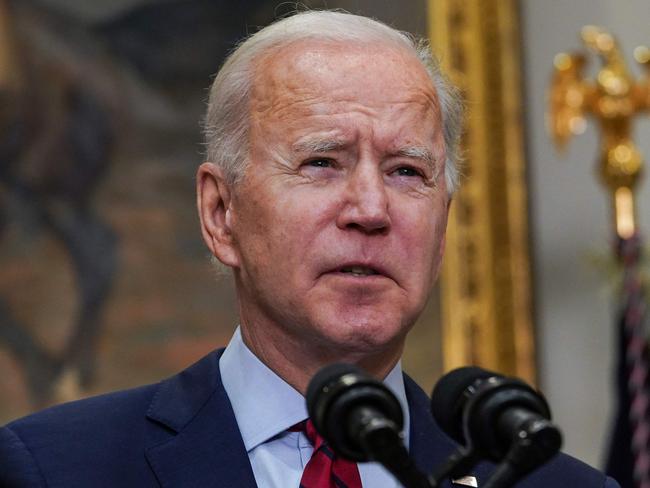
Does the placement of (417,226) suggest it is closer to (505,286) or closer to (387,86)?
(387,86)

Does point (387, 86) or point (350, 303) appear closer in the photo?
point (350, 303)

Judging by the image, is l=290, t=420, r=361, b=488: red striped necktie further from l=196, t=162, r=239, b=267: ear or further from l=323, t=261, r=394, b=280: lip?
l=196, t=162, r=239, b=267: ear

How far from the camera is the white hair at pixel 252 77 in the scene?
2.81 m

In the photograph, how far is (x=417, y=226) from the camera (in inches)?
105

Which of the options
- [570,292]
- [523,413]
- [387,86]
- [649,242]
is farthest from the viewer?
[570,292]

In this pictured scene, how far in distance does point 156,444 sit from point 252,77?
2.57 feet

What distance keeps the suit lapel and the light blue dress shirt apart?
32 mm

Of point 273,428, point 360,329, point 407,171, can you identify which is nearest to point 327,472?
point 273,428

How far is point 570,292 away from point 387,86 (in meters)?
4.32

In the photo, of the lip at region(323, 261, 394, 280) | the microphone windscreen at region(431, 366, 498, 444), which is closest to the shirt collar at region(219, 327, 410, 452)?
the lip at region(323, 261, 394, 280)

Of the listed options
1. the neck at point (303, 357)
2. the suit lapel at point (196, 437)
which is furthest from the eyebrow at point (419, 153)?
the suit lapel at point (196, 437)

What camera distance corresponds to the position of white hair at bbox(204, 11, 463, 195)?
9.23 ft

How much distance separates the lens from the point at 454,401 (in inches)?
76.9

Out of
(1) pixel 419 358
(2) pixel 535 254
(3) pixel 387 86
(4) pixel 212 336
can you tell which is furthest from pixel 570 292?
(3) pixel 387 86
